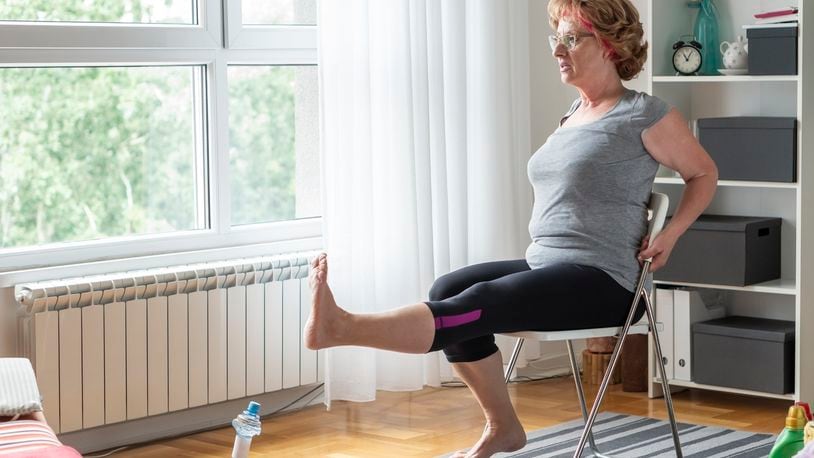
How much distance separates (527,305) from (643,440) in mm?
1005

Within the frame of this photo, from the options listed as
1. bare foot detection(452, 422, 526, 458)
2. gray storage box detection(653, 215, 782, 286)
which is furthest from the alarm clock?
bare foot detection(452, 422, 526, 458)

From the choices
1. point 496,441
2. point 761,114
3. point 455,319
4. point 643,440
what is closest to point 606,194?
point 455,319

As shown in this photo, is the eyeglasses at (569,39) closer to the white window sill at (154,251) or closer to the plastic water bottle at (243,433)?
the white window sill at (154,251)

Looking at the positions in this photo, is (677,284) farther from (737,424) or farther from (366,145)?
(366,145)

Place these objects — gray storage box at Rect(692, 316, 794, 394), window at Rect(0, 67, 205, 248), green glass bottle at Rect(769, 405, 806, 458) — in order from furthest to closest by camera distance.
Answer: gray storage box at Rect(692, 316, 794, 394) → window at Rect(0, 67, 205, 248) → green glass bottle at Rect(769, 405, 806, 458)

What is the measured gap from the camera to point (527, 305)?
3.06 metres

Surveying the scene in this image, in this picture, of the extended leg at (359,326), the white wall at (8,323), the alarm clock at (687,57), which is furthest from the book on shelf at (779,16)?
the white wall at (8,323)

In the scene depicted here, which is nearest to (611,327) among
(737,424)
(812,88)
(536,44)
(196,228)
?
(737,424)

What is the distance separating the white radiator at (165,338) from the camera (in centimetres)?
366

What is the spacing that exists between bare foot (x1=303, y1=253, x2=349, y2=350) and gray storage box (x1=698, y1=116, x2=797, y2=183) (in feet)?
6.04

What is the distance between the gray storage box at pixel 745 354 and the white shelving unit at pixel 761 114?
0.03m

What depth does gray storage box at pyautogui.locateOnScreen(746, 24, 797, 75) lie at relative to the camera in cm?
403

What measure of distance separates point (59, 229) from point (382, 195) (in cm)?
107

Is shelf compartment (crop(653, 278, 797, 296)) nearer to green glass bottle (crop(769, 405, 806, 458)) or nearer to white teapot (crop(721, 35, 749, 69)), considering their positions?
white teapot (crop(721, 35, 749, 69))
